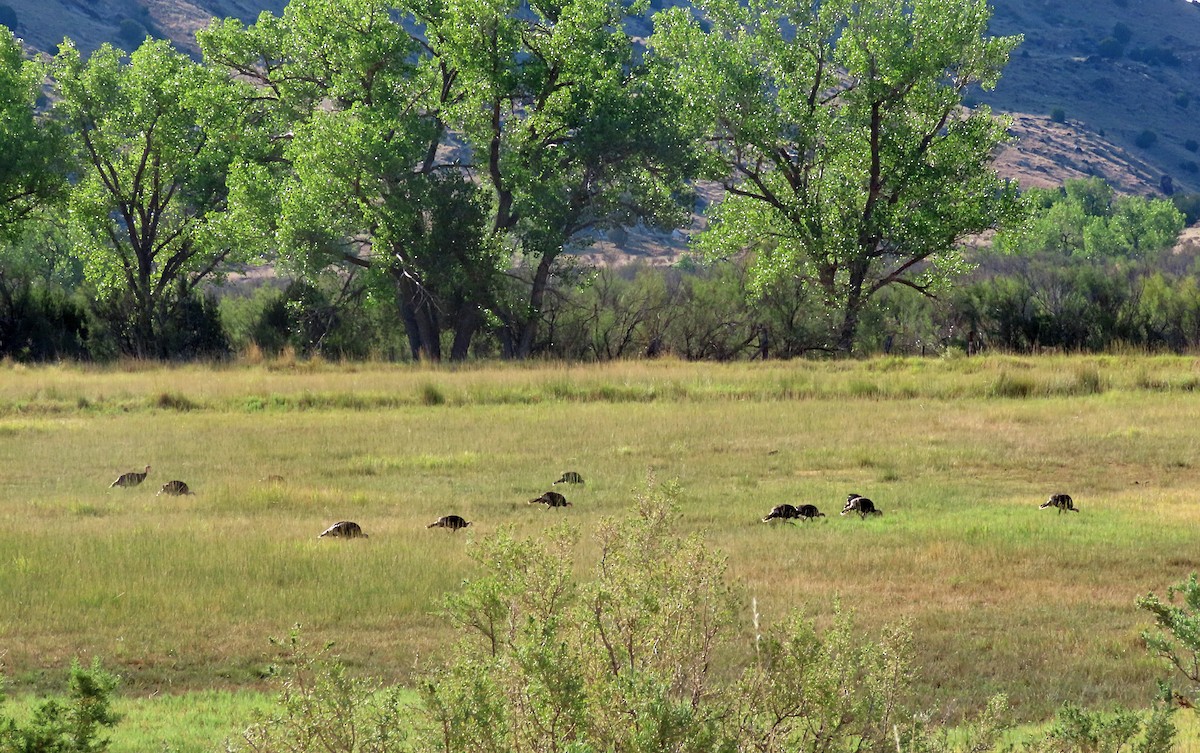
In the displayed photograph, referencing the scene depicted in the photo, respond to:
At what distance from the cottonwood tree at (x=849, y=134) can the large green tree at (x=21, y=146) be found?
1715 centimetres

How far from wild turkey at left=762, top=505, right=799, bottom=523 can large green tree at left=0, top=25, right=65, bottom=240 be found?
28.2 m

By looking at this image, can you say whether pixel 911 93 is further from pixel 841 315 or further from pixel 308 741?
pixel 308 741

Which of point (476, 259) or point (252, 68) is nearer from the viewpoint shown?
point (476, 259)

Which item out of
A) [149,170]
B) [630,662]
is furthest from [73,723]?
[149,170]

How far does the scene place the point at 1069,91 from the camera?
171 metres

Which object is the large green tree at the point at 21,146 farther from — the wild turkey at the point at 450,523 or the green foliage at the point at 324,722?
the green foliage at the point at 324,722

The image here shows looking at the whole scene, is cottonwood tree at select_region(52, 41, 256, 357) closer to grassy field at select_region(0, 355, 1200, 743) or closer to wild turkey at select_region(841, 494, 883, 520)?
grassy field at select_region(0, 355, 1200, 743)

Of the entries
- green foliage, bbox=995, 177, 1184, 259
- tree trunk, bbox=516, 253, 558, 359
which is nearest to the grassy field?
tree trunk, bbox=516, 253, 558, 359

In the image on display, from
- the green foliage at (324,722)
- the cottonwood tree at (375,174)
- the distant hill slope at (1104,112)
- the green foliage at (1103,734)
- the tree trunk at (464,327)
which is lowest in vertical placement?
the green foliage at (1103,734)

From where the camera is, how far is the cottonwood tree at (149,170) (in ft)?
120

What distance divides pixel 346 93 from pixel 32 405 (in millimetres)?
13158

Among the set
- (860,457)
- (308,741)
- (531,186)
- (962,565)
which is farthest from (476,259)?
(308,741)

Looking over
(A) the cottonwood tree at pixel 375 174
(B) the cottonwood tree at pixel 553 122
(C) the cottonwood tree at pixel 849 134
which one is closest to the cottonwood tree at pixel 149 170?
(A) the cottonwood tree at pixel 375 174

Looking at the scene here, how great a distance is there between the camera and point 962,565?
35.7ft
